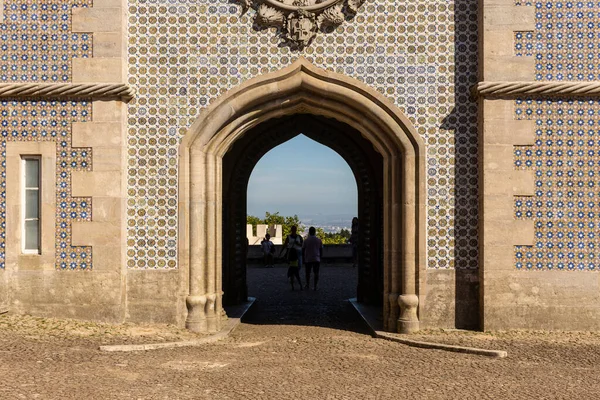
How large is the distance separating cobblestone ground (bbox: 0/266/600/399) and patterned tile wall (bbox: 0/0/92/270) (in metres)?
1.31

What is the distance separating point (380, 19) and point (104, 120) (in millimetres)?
3828

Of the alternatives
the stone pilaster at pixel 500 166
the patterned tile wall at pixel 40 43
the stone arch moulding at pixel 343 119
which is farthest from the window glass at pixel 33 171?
the stone pilaster at pixel 500 166

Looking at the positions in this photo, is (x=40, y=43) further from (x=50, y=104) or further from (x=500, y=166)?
(x=500, y=166)

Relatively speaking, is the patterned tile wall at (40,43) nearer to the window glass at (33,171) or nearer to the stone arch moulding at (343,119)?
the window glass at (33,171)

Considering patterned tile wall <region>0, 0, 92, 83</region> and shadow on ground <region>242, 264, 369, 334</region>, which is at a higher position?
patterned tile wall <region>0, 0, 92, 83</region>

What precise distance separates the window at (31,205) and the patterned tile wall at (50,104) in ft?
0.83

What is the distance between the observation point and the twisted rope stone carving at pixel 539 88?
25.7 ft

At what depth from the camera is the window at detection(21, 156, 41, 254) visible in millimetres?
8273

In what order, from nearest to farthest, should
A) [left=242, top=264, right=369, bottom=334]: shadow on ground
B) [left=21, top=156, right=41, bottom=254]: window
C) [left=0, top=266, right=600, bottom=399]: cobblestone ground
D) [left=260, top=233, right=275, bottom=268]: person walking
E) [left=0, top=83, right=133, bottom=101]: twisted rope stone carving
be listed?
[left=0, top=266, right=600, bottom=399]: cobblestone ground → [left=0, top=83, right=133, bottom=101]: twisted rope stone carving → [left=21, top=156, right=41, bottom=254]: window → [left=242, top=264, right=369, bottom=334]: shadow on ground → [left=260, top=233, right=275, bottom=268]: person walking

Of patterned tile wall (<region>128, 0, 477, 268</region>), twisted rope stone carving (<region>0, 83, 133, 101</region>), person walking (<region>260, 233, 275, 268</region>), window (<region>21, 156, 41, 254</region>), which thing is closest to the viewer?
twisted rope stone carving (<region>0, 83, 133, 101</region>)

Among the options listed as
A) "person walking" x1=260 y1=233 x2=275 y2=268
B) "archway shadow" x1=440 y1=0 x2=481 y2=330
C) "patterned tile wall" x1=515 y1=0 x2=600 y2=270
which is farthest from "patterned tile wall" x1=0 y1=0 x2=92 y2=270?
"person walking" x1=260 y1=233 x2=275 y2=268

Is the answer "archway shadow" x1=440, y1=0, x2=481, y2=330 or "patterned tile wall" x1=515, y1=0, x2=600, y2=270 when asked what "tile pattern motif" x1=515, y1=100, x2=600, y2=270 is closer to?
"patterned tile wall" x1=515, y1=0, x2=600, y2=270

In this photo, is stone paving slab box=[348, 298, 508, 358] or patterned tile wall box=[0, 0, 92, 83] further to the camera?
patterned tile wall box=[0, 0, 92, 83]

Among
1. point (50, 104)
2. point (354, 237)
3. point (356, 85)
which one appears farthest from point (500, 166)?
point (354, 237)
